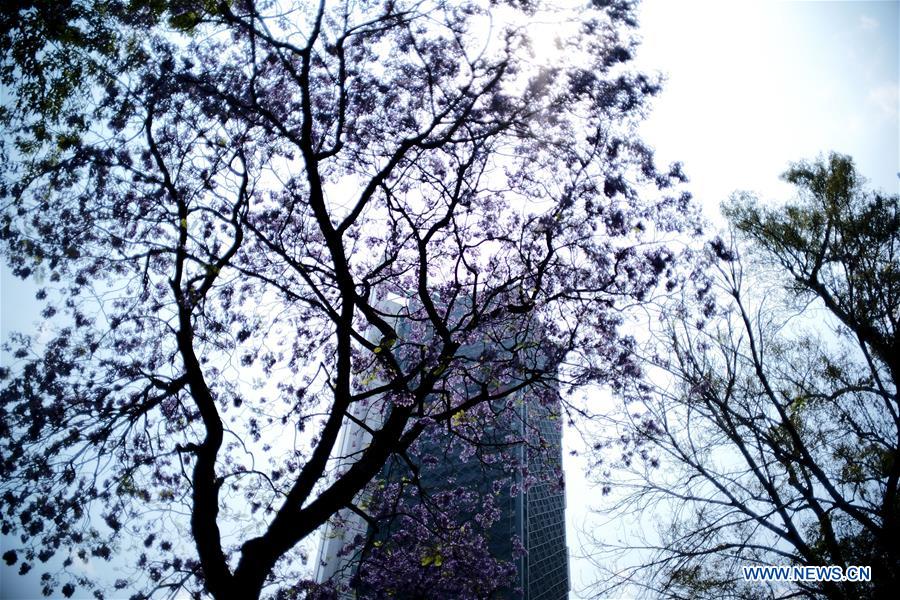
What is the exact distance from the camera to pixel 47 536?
24.2ft

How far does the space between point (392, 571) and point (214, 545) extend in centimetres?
588

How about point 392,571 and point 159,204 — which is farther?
point 392,571

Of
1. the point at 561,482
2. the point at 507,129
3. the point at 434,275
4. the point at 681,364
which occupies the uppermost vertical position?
the point at 507,129

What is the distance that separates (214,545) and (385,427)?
2.44 meters

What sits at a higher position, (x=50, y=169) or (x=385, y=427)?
(x=50, y=169)

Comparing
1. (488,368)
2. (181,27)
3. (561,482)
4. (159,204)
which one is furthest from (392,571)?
(181,27)

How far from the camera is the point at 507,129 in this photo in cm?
799

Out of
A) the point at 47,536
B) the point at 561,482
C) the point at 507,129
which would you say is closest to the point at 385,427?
the point at 561,482

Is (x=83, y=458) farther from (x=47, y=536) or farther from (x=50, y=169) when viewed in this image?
(x=50, y=169)

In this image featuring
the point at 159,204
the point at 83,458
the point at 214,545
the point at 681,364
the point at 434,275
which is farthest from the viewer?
the point at 434,275

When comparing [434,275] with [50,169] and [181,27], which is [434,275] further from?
[50,169]

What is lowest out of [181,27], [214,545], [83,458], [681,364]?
[214,545]

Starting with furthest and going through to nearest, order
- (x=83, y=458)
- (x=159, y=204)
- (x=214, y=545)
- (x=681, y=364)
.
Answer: (x=681, y=364), (x=159, y=204), (x=83, y=458), (x=214, y=545)

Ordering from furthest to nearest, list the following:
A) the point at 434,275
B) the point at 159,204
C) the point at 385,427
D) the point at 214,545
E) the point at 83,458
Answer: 1. the point at 434,275
2. the point at 159,204
3. the point at 83,458
4. the point at 385,427
5. the point at 214,545
